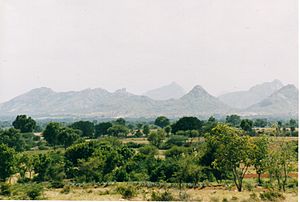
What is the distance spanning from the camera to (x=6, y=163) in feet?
22.6

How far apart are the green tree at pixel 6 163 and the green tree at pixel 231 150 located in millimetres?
4008

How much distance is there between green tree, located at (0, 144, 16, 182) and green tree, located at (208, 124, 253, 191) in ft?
13.2

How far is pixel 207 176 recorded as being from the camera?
6.68 m

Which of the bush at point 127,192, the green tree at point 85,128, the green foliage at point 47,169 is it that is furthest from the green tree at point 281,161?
the green tree at point 85,128

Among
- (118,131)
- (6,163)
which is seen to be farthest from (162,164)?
(118,131)

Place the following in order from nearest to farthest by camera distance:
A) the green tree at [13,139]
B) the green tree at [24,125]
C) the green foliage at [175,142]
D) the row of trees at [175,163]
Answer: the row of trees at [175,163] → the green tree at [13,139] → the green foliage at [175,142] → the green tree at [24,125]

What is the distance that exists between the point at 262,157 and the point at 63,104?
150 ft

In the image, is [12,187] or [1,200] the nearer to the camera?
[1,200]

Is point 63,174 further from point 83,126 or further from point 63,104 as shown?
point 63,104

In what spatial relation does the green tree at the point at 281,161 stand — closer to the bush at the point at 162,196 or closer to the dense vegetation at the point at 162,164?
the dense vegetation at the point at 162,164

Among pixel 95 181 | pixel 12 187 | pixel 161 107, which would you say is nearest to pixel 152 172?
pixel 95 181

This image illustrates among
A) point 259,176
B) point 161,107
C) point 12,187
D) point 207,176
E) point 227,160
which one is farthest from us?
point 161,107

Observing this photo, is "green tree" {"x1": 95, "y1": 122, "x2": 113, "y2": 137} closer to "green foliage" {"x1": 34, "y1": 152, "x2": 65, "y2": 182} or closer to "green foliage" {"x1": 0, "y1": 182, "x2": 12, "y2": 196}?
"green foliage" {"x1": 34, "y1": 152, "x2": 65, "y2": 182}

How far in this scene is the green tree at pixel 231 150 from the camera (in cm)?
556
